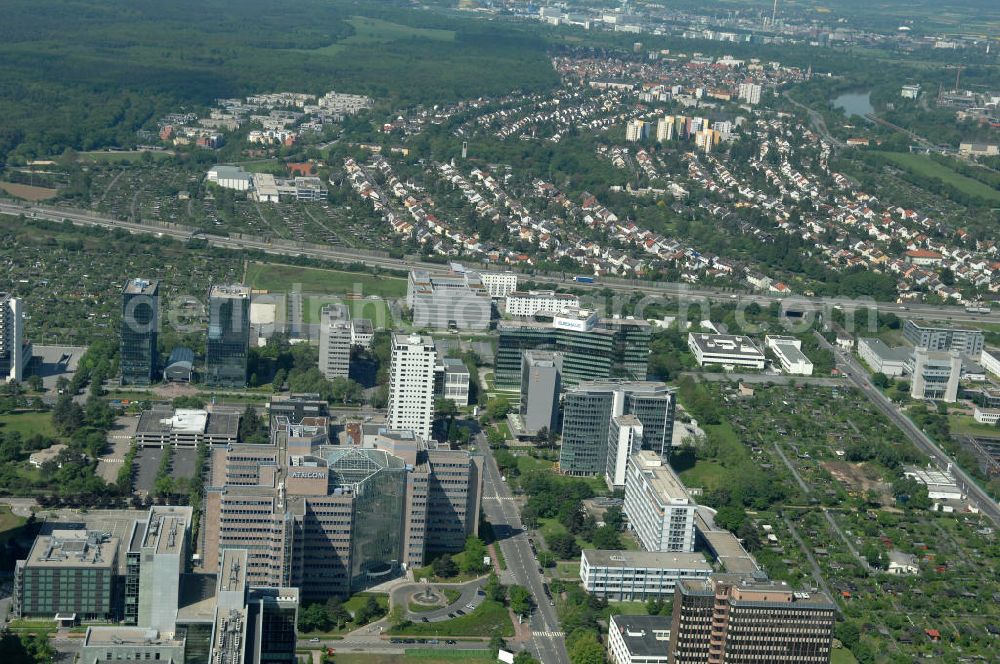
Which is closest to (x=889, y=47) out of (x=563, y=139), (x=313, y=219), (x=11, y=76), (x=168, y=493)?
(x=563, y=139)

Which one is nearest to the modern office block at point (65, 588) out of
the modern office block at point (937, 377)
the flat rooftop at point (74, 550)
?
the flat rooftop at point (74, 550)

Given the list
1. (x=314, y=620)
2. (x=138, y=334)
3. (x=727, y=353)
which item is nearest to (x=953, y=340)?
(x=727, y=353)

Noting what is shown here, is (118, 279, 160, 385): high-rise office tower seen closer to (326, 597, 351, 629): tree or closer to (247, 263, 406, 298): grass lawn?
(247, 263, 406, 298): grass lawn

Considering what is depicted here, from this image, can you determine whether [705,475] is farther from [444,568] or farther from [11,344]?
[11,344]

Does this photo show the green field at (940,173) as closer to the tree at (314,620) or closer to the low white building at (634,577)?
the low white building at (634,577)

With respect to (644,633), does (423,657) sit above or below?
below
